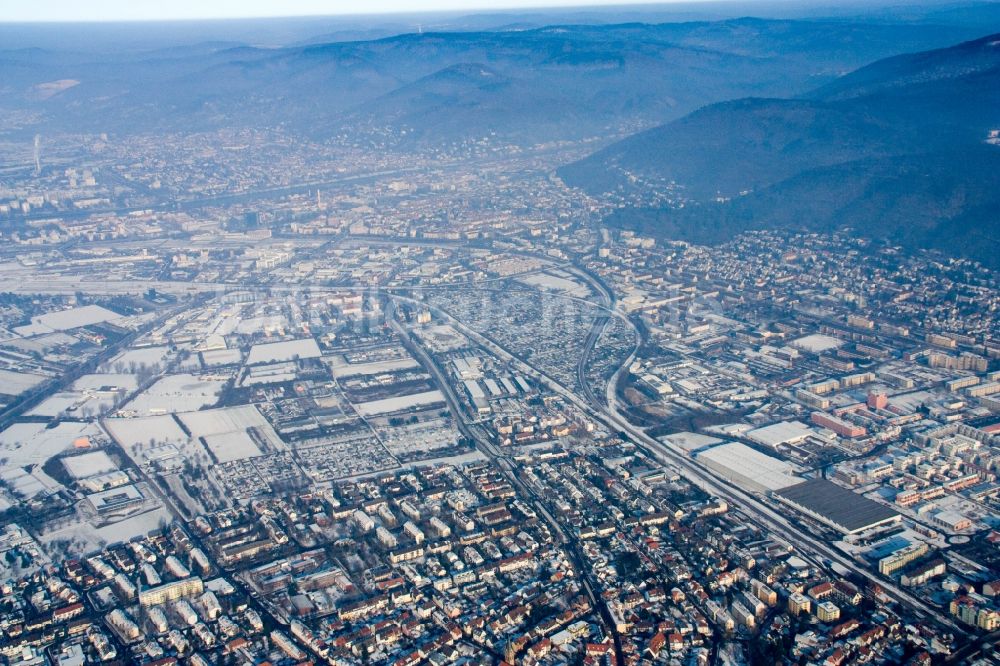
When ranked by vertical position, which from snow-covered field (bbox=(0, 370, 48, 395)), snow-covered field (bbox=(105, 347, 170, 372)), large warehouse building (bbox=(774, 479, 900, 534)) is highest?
large warehouse building (bbox=(774, 479, 900, 534))

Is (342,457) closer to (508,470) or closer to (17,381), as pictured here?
(508,470)

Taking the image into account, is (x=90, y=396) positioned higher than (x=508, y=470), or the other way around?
(x=508, y=470)

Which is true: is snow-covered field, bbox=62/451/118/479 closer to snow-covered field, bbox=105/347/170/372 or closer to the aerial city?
the aerial city

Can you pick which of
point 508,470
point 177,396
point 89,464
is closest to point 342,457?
point 508,470

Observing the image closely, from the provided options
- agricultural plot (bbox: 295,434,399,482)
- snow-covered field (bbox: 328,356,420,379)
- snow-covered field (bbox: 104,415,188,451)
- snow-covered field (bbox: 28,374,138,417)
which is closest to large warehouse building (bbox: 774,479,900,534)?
agricultural plot (bbox: 295,434,399,482)

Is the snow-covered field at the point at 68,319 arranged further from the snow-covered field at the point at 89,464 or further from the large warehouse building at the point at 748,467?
the large warehouse building at the point at 748,467

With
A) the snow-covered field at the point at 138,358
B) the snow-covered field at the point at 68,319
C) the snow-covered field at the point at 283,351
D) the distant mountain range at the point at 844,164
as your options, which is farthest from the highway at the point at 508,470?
the distant mountain range at the point at 844,164

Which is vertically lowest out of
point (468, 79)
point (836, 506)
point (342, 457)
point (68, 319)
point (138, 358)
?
point (68, 319)
